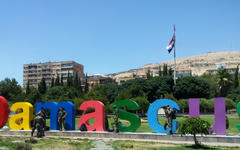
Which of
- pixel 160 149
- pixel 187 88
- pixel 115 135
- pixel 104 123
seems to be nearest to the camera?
pixel 160 149

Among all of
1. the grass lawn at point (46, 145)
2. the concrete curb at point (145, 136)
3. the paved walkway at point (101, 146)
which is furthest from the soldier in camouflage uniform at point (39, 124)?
the paved walkway at point (101, 146)

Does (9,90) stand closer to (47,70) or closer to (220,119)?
(47,70)

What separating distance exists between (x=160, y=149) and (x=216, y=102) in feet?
19.9

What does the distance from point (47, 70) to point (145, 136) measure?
456ft

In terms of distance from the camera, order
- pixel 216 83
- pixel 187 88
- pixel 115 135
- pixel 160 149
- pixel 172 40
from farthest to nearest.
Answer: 1. pixel 216 83
2. pixel 187 88
3. pixel 172 40
4. pixel 115 135
5. pixel 160 149

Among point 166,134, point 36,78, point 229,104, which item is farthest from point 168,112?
point 36,78

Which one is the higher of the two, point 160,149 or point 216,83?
point 216,83

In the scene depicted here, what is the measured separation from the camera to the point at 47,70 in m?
149

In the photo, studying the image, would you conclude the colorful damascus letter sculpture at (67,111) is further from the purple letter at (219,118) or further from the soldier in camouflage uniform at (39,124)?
the purple letter at (219,118)

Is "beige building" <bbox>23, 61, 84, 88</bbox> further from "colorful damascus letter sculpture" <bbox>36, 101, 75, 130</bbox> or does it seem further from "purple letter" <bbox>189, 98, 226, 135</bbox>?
"purple letter" <bbox>189, 98, 226, 135</bbox>

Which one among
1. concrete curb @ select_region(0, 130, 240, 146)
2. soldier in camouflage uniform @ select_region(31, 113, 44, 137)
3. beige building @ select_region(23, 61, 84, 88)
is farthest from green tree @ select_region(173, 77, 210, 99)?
beige building @ select_region(23, 61, 84, 88)

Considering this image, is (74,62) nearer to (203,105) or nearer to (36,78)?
(36,78)

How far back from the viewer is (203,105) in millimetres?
61469

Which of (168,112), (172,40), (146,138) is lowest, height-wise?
(146,138)
